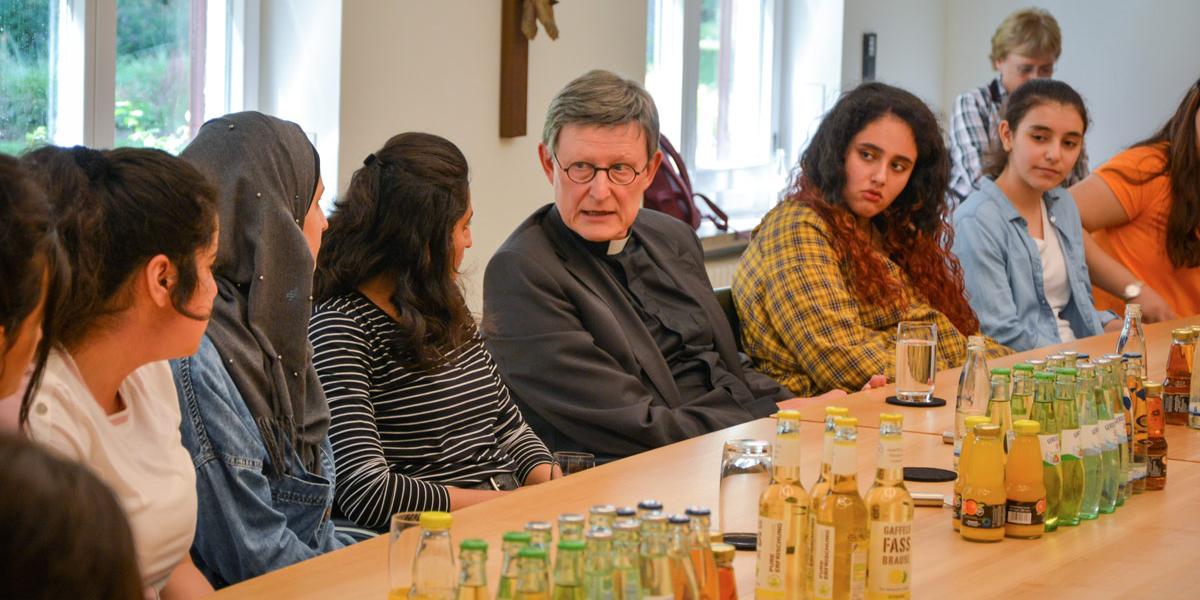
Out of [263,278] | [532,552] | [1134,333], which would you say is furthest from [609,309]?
[532,552]

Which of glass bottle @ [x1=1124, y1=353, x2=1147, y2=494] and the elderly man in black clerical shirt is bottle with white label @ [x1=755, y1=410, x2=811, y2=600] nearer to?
glass bottle @ [x1=1124, y1=353, x2=1147, y2=494]

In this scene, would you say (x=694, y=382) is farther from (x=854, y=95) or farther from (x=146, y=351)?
(x=146, y=351)

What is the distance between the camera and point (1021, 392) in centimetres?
201

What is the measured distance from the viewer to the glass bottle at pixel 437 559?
1259mm

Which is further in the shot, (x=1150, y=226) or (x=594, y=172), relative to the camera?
(x=1150, y=226)

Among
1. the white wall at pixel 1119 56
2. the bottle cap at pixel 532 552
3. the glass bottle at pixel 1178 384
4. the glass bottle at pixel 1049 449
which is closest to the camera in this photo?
the bottle cap at pixel 532 552

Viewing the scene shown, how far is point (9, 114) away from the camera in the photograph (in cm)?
342

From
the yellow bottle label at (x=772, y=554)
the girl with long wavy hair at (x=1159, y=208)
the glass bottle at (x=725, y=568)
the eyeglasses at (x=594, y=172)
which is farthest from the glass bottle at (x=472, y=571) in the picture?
the girl with long wavy hair at (x=1159, y=208)

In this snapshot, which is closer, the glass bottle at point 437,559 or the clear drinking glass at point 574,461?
the glass bottle at point 437,559

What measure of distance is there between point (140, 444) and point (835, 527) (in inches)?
36.1

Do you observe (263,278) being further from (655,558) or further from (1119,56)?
(1119,56)

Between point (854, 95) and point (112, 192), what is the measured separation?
2.22 m

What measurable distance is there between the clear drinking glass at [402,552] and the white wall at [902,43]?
17.1 feet

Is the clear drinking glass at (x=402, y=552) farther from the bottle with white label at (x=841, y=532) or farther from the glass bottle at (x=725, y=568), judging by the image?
the bottle with white label at (x=841, y=532)
